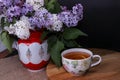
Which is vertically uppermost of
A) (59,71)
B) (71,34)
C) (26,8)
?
(26,8)

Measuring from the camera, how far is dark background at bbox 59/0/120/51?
119 cm

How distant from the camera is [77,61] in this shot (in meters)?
0.73

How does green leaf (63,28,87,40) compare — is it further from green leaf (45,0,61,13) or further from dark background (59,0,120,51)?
dark background (59,0,120,51)

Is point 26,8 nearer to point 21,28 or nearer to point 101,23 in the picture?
point 21,28

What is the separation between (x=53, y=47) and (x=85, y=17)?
0.44 m

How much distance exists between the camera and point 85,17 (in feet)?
3.99

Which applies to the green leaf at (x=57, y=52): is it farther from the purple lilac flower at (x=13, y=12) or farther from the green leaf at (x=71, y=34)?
the purple lilac flower at (x=13, y=12)

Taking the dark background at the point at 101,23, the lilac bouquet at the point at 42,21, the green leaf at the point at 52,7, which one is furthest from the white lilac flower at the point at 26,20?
the dark background at the point at 101,23

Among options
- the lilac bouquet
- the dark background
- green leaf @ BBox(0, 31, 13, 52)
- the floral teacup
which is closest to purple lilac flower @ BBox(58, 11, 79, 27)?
the lilac bouquet

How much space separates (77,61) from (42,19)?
19 cm

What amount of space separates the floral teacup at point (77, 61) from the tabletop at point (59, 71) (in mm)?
28

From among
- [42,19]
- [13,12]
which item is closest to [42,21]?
[42,19]

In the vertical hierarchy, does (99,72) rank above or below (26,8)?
below

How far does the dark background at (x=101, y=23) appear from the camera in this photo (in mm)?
1188
